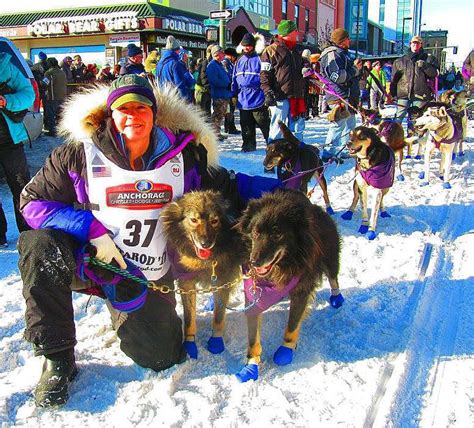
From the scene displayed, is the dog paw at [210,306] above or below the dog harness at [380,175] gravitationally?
below

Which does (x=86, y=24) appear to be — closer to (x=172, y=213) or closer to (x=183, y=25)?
(x=183, y=25)

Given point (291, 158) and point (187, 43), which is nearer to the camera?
point (291, 158)

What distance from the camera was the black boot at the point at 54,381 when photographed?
2141 millimetres

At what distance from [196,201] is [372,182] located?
3.01 meters

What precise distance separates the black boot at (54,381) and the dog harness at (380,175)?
3526 mm

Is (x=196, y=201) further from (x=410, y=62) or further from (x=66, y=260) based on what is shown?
(x=410, y=62)

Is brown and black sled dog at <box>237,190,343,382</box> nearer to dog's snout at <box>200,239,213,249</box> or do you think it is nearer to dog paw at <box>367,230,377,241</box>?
dog's snout at <box>200,239,213,249</box>

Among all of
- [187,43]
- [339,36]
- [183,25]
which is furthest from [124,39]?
[339,36]

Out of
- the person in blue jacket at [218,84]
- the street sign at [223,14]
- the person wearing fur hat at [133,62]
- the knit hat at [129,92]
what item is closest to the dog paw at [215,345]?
the knit hat at [129,92]

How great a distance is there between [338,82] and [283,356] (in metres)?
5.34

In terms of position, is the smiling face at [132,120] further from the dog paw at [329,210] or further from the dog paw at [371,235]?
the dog paw at [329,210]

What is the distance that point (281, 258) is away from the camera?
2285 millimetres

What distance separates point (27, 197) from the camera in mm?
2350

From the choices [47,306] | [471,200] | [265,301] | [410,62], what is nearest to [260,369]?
[265,301]
